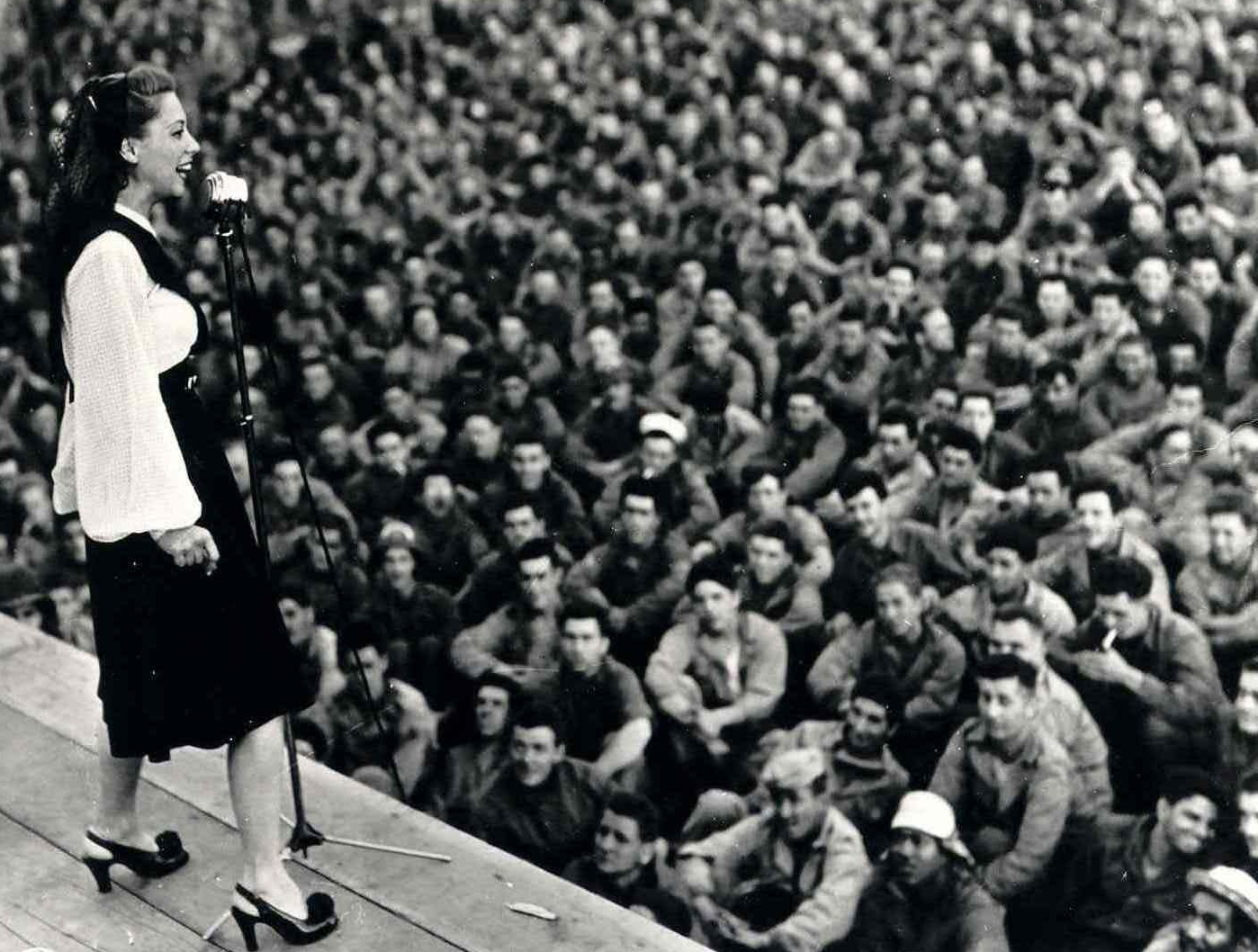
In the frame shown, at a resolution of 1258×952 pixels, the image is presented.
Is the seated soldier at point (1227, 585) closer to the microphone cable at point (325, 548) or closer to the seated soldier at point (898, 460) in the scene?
the seated soldier at point (898, 460)

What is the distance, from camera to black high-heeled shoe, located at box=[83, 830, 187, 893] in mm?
1957

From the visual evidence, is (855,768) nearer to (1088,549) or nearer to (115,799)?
(1088,549)

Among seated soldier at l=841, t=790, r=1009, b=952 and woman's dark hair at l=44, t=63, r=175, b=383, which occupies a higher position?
woman's dark hair at l=44, t=63, r=175, b=383

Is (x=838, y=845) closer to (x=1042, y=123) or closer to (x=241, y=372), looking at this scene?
(x=241, y=372)

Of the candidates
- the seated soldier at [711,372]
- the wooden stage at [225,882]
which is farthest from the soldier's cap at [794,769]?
the seated soldier at [711,372]

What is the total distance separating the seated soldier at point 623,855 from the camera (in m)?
3.08

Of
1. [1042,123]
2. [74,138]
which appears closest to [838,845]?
[74,138]

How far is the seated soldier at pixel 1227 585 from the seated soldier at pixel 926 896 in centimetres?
77

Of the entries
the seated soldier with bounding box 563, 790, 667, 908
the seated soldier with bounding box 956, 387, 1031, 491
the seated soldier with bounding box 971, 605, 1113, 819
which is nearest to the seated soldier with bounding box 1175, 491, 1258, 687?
the seated soldier with bounding box 971, 605, 1113, 819

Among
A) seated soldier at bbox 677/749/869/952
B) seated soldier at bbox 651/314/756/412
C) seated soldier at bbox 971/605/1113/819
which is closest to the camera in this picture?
seated soldier at bbox 677/749/869/952

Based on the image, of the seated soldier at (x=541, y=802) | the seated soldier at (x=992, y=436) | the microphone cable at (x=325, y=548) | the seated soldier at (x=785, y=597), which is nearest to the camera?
the microphone cable at (x=325, y=548)

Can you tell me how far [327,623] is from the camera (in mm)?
4172

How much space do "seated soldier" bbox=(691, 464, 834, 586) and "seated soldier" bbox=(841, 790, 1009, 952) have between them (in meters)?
1.18

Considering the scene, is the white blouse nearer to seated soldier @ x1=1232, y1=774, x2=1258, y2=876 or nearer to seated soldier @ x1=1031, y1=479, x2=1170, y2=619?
seated soldier @ x1=1232, y1=774, x2=1258, y2=876
